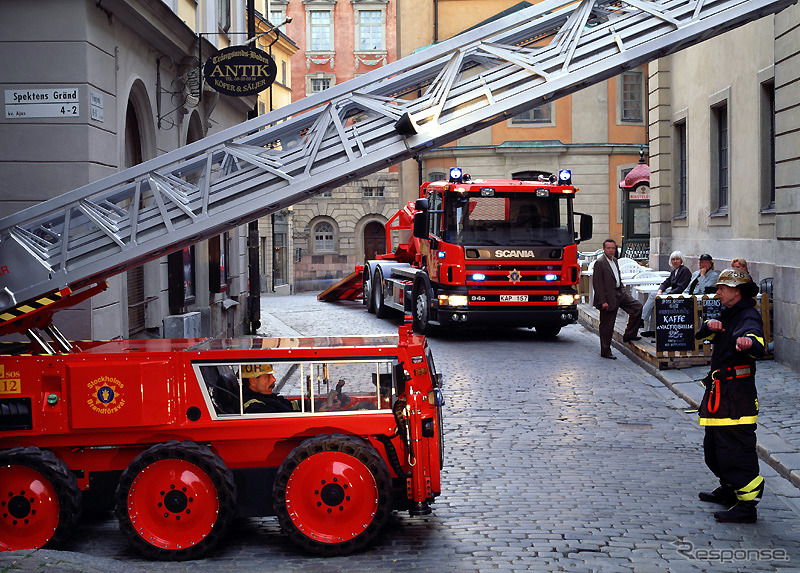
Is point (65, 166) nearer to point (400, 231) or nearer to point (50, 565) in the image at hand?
point (50, 565)

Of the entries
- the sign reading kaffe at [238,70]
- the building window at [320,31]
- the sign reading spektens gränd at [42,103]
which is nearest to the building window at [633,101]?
the building window at [320,31]

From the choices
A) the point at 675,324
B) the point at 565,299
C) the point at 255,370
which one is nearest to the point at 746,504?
the point at 255,370

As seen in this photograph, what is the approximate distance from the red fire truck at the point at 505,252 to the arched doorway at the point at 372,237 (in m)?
34.0

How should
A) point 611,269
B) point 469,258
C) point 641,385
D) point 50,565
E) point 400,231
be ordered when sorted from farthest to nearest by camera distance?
point 400,231
point 469,258
point 611,269
point 641,385
point 50,565

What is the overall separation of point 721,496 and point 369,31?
5000 cm

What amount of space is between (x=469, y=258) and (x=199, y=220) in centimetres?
1119

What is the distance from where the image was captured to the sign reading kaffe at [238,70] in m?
14.1

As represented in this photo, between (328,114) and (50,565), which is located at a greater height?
(328,114)

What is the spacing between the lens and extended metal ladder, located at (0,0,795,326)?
7727mm

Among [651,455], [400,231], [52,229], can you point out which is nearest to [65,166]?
[52,229]

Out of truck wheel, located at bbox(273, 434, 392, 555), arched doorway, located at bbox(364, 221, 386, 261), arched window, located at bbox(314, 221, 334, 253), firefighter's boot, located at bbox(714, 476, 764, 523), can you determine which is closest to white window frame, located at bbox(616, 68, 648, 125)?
arched doorway, located at bbox(364, 221, 386, 261)

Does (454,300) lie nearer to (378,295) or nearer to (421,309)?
(421,309)

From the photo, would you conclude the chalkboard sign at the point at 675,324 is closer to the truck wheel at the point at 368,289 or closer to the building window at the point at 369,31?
the truck wheel at the point at 368,289

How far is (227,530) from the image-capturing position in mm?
6457
